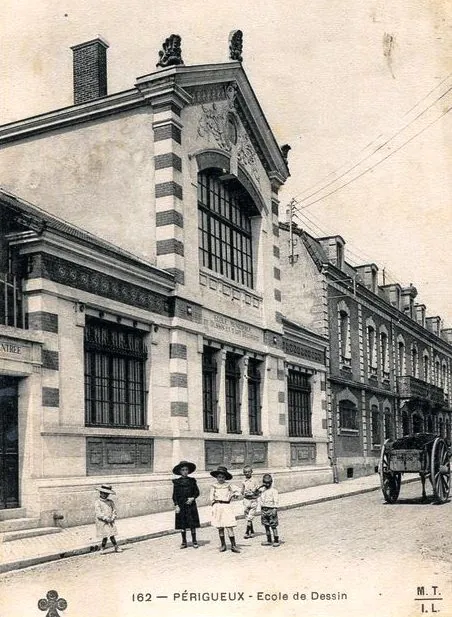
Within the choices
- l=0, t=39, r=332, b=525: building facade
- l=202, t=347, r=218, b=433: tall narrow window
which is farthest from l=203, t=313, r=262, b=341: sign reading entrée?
l=202, t=347, r=218, b=433: tall narrow window

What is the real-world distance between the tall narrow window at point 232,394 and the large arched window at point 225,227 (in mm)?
2301

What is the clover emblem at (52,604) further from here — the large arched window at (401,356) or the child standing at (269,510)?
the large arched window at (401,356)

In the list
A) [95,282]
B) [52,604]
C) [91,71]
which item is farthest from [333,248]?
[52,604]

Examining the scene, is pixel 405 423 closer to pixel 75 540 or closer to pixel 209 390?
pixel 209 390

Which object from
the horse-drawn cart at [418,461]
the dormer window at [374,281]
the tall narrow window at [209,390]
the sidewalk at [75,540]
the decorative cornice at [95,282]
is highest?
the dormer window at [374,281]

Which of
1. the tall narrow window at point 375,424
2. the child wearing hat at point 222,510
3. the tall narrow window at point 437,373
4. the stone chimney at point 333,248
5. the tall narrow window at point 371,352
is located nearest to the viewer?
the child wearing hat at point 222,510

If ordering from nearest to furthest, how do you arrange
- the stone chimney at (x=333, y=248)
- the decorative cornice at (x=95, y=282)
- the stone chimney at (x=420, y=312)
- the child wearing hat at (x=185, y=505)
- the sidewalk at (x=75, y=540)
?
the sidewalk at (x=75, y=540) → the child wearing hat at (x=185, y=505) → the decorative cornice at (x=95, y=282) → the stone chimney at (x=333, y=248) → the stone chimney at (x=420, y=312)

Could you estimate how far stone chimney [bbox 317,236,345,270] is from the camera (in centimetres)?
3120

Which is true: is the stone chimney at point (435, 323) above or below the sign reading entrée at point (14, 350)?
above

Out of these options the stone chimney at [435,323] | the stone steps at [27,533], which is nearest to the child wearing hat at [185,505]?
the stone steps at [27,533]

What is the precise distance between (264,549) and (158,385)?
652 centimetres

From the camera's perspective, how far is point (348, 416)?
30.3 m

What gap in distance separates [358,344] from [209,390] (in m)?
13.0

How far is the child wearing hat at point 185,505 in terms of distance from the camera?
38.8 ft
